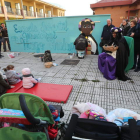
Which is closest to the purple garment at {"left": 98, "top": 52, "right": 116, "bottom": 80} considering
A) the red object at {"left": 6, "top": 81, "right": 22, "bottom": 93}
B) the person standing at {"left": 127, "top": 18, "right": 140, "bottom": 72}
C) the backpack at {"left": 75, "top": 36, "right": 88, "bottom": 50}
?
the person standing at {"left": 127, "top": 18, "right": 140, "bottom": 72}

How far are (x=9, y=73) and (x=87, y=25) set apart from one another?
502 centimetres

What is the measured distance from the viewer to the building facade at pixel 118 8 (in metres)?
11.6

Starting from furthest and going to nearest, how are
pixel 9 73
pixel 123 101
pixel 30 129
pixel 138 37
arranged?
pixel 138 37 < pixel 9 73 < pixel 123 101 < pixel 30 129

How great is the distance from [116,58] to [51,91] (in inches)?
→ 97.0

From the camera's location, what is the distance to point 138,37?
4684 millimetres

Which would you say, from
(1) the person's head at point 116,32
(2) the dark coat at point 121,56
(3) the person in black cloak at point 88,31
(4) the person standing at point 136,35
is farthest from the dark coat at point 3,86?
(4) the person standing at point 136,35

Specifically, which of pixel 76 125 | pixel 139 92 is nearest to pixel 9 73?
pixel 76 125

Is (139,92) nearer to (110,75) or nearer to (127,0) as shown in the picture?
(110,75)

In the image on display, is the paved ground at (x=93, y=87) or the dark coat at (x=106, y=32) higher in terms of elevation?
the dark coat at (x=106, y=32)

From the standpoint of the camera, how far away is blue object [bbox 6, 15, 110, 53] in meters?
7.21

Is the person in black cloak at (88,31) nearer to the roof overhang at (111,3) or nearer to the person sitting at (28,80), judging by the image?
the person sitting at (28,80)

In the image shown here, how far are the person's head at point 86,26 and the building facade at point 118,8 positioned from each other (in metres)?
6.84

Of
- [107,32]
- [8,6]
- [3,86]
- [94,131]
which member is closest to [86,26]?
[107,32]

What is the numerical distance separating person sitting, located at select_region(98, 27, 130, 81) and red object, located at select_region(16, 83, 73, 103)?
1.56 meters
